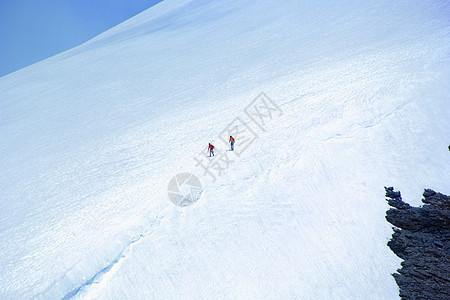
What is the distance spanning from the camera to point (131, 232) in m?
10.5

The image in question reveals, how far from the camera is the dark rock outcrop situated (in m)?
7.56

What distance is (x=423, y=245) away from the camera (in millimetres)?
8359

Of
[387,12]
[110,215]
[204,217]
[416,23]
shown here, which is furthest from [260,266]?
[387,12]

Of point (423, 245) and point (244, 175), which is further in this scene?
point (244, 175)

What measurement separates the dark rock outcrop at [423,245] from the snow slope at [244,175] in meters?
0.43

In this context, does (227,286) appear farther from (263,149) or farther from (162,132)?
(162,132)

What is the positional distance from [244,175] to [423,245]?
7.15 metres

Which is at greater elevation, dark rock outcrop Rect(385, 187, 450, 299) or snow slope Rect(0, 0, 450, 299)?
snow slope Rect(0, 0, 450, 299)

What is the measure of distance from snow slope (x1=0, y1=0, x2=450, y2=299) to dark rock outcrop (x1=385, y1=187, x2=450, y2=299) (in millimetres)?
425

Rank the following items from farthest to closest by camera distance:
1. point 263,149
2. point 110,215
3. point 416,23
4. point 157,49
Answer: point 157,49, point 416,23, point 263,149, point 110,215

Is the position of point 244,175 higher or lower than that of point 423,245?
higher

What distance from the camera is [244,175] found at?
1208 cm

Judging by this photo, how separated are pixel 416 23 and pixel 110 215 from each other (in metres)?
29.7

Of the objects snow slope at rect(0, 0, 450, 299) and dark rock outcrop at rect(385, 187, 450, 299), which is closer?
dark rock outcrop at rect(385, 187, 450, 299)
